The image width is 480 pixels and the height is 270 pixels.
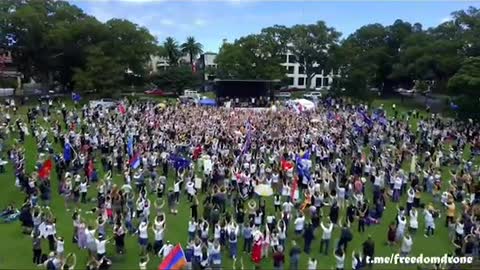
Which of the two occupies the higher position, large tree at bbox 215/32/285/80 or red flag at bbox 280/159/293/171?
large tree at bbox 215/32/285/80

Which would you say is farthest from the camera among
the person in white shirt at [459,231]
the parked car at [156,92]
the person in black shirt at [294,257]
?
the parked car at [156,92]

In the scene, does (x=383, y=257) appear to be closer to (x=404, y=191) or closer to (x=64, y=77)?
(x=404, y=191)

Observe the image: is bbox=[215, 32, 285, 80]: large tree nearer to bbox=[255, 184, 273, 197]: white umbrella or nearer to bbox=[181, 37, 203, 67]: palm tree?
bbox=[181, 37, 203, 67]: palm tree

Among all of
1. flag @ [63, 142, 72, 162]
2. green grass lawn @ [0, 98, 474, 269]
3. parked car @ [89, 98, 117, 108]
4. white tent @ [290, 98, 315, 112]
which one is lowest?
green grass lawn @ [0, 98, 474, 269]

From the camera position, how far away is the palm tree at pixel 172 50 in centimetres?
9299

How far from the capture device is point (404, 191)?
70.7 feet

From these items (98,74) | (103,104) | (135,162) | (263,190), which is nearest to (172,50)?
(98,74)

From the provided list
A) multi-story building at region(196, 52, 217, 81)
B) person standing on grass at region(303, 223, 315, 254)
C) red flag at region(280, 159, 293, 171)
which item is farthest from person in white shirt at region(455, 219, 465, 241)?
multi-story building at region(196, 52, 217, 81)

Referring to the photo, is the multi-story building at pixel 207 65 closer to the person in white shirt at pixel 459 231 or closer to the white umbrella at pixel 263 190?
the white umbrella at pixel 263 190

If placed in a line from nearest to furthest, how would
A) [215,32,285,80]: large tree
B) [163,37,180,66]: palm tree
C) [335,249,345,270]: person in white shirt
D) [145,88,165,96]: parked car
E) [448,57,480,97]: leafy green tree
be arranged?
[335,249,345,270]: person in white shirt, [448,57,480,97]: leafy green tree, [215,32,285,80]: large tree, [145,88,165,96]: parked car, [163,37,180,66]: palm tree

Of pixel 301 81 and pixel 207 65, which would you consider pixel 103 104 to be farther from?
pixel 301 81

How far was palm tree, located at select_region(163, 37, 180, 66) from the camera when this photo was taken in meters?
93.0

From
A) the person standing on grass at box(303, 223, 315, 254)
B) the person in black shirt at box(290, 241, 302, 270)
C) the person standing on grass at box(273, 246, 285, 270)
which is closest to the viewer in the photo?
the person standing on grass at box(273, 246, 285, 270)

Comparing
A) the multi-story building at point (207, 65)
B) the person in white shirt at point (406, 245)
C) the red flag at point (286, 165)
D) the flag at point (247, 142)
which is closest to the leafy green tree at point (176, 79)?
the multi-story building at point (207, 65)
